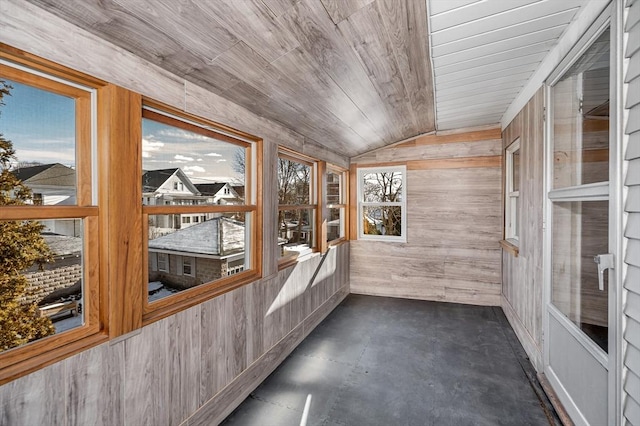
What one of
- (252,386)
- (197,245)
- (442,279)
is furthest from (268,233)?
(442,279)

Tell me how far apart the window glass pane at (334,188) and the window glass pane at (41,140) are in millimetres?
3275

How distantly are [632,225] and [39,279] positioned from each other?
2.54 meters

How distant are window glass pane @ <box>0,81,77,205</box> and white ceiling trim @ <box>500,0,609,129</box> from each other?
8.83 ft

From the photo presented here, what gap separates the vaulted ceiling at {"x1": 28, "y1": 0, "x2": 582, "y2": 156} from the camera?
125 cm

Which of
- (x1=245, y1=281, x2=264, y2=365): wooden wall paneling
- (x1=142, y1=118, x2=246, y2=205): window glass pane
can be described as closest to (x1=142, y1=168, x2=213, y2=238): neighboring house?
(x1=142, y1=118, x2=246, y2=205): window glass pane

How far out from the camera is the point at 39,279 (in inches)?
46.1

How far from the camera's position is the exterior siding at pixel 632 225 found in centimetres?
128

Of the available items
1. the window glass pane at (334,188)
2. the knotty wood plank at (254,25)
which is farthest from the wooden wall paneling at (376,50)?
the window glass pane at (334,188)

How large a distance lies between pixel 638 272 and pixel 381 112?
7.61 feet

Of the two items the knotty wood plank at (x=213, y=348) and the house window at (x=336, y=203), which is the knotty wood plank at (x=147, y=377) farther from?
the house window at (x=336, y=203)

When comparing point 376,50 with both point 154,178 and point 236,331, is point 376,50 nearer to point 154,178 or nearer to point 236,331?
point 154,178

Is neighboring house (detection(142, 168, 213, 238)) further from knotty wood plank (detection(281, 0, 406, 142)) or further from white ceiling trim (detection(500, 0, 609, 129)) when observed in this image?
white ceiling trim (detection(500, 0, 609, 129))

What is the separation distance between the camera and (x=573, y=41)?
1928 millimetres

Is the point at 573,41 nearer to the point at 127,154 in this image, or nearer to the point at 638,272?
the point at 638,272
